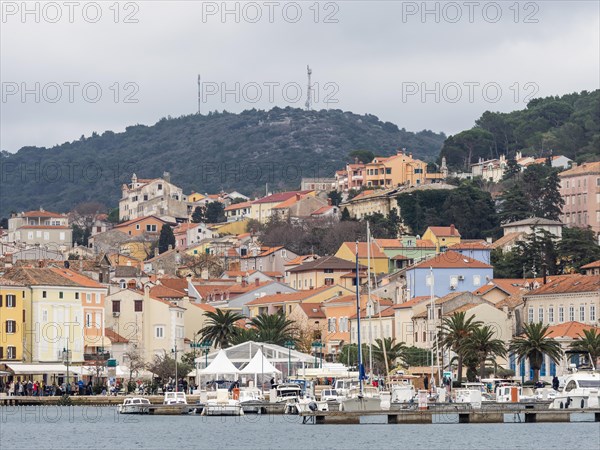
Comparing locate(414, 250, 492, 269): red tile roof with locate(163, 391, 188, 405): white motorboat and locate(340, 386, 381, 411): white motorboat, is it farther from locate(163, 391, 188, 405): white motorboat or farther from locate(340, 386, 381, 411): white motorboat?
locate(340, 386, 381, 411): white motorboat

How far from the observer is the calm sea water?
70.4 meters

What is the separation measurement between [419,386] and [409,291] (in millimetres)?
26742

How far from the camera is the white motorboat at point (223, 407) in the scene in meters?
87.7

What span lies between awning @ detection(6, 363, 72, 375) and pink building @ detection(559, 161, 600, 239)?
78607mm

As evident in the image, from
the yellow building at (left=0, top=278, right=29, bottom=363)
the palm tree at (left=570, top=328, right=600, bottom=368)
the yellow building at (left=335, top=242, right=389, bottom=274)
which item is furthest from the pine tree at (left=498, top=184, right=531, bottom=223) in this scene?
the palm tree at (left=570, top=328, right=600, bottom=368)

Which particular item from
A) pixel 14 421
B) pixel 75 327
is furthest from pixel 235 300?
pixel 14 421

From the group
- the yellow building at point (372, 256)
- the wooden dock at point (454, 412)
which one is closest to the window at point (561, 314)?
the wooden dock at point (454, 412)

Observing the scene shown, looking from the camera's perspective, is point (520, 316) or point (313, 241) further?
point (313, 241)

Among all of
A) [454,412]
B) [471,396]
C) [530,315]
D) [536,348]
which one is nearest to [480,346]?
[536,348]

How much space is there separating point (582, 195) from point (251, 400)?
9327 centimetres

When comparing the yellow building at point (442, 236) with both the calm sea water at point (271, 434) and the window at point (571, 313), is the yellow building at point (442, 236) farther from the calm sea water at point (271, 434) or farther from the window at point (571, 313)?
the calm sea water at point (271, 434)

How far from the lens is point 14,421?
89750 millimetres

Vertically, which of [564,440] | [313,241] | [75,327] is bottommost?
[564,440]

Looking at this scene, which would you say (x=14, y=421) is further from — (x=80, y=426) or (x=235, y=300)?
(x=235, y=300)
